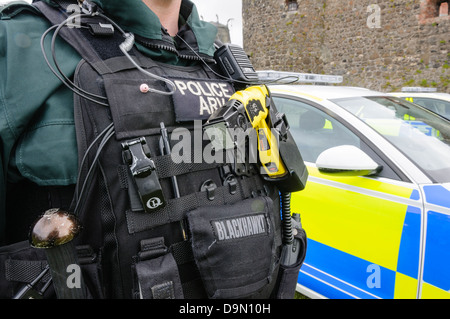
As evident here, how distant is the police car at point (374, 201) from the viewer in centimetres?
158

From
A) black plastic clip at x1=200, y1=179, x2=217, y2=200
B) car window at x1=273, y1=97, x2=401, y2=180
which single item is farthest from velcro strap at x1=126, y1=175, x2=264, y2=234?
car window at x1=273, y1=97, x2=401, y2=180

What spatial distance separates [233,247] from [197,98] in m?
0.49

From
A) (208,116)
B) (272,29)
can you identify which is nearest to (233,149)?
(208,116)

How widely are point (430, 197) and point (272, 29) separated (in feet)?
38.6

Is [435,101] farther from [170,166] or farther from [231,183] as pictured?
[170,166]

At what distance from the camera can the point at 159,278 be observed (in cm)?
84

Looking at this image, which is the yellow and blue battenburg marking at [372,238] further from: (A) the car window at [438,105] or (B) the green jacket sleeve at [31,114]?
(A) the car window at [438,105]

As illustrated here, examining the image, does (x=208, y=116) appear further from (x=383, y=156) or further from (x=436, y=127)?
(x=436, y=127)

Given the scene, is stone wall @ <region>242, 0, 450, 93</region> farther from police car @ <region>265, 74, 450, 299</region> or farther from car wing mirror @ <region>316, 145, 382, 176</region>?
car wing mirror @ <region>316, 145, 382, 176</region>

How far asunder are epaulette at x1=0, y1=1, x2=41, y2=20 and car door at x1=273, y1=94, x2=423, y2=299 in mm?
1783

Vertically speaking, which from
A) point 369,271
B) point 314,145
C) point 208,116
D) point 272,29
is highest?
point 272,29

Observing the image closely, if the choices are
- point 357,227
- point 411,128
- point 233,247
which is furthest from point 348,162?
point 233,247

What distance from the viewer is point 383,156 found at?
6.15 ft
